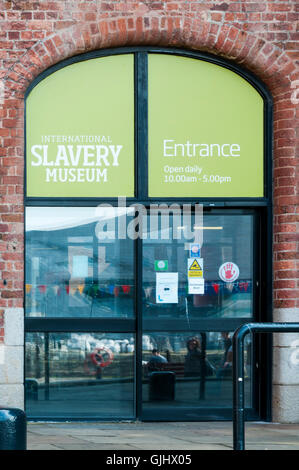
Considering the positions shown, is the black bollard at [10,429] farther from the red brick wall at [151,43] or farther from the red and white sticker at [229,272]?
the red and white sticker at [229,272]

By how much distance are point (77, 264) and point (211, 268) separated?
58.5 inches

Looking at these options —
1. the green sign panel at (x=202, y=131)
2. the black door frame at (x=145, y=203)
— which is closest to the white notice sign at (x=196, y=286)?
the black door frame at (x=145, y=203)

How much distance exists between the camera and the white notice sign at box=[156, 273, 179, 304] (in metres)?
9.17

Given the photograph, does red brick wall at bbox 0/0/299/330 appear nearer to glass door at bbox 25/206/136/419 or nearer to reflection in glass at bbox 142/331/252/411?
glass door at bbox 25/206/136/419

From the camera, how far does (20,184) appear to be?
345 inches

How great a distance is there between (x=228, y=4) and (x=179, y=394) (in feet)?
14.0

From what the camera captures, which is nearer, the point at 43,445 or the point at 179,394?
the point at 43,445

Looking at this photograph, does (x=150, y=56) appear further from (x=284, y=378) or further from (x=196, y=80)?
(x=284, y=378)

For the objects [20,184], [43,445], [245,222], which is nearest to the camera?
[43,445]

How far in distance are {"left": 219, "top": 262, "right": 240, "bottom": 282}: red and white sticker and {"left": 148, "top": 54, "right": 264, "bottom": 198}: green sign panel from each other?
793 millimetres

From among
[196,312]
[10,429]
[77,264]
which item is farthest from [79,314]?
[10,429]

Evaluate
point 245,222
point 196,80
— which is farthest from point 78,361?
point 196,80

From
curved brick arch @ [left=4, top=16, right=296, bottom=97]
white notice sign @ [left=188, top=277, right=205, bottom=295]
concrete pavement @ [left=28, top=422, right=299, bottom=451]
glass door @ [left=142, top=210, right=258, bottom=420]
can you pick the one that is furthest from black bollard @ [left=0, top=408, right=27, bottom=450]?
curved brick arch @ [left=4, top=16, right=296, bottom=97]

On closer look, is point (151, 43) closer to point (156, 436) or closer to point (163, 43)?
point (163, 43)
